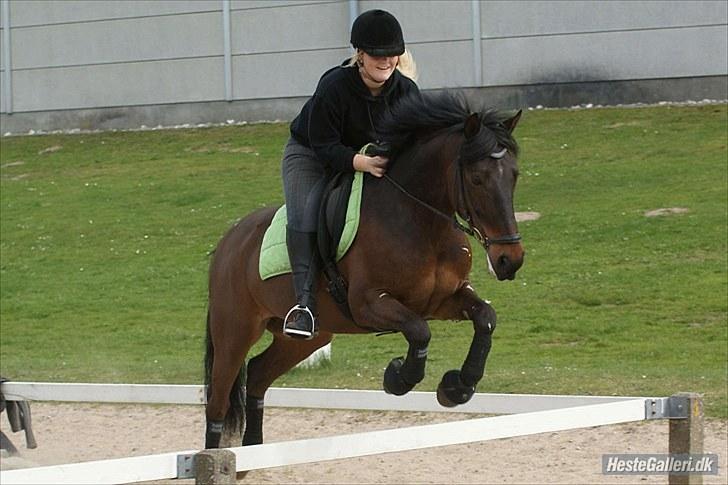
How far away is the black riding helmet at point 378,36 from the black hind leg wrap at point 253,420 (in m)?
2.30

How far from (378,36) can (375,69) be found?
174mm

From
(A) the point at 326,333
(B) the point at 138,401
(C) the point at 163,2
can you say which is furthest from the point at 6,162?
(A) the point at 326,333

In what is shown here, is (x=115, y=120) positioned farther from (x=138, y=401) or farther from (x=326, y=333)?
(x=326, y=333)

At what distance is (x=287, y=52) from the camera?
25438 millimetres

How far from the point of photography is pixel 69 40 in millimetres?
27453

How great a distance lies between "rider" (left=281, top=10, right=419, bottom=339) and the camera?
19.4 feet

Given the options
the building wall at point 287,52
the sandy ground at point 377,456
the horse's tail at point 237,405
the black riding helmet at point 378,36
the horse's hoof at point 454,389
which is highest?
the building wall at point 287,52

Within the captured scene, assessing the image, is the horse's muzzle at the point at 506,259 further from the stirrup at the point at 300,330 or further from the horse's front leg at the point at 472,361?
the stirrup at the point at 300,330

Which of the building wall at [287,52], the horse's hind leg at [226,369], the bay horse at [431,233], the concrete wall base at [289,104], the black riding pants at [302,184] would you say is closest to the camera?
the bay horse at [431,233]

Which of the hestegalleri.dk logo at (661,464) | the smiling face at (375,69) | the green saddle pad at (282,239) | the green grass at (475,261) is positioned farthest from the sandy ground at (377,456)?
the smiling face at (375,69)

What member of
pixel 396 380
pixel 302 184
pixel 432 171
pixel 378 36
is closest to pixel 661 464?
pixel 396 380

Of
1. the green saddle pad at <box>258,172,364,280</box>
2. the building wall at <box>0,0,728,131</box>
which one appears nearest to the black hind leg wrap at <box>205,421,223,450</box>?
the green saddle pad at <box>258,172,364,280</box>

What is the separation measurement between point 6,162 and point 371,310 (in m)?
22.3

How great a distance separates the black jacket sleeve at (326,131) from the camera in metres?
6.02
